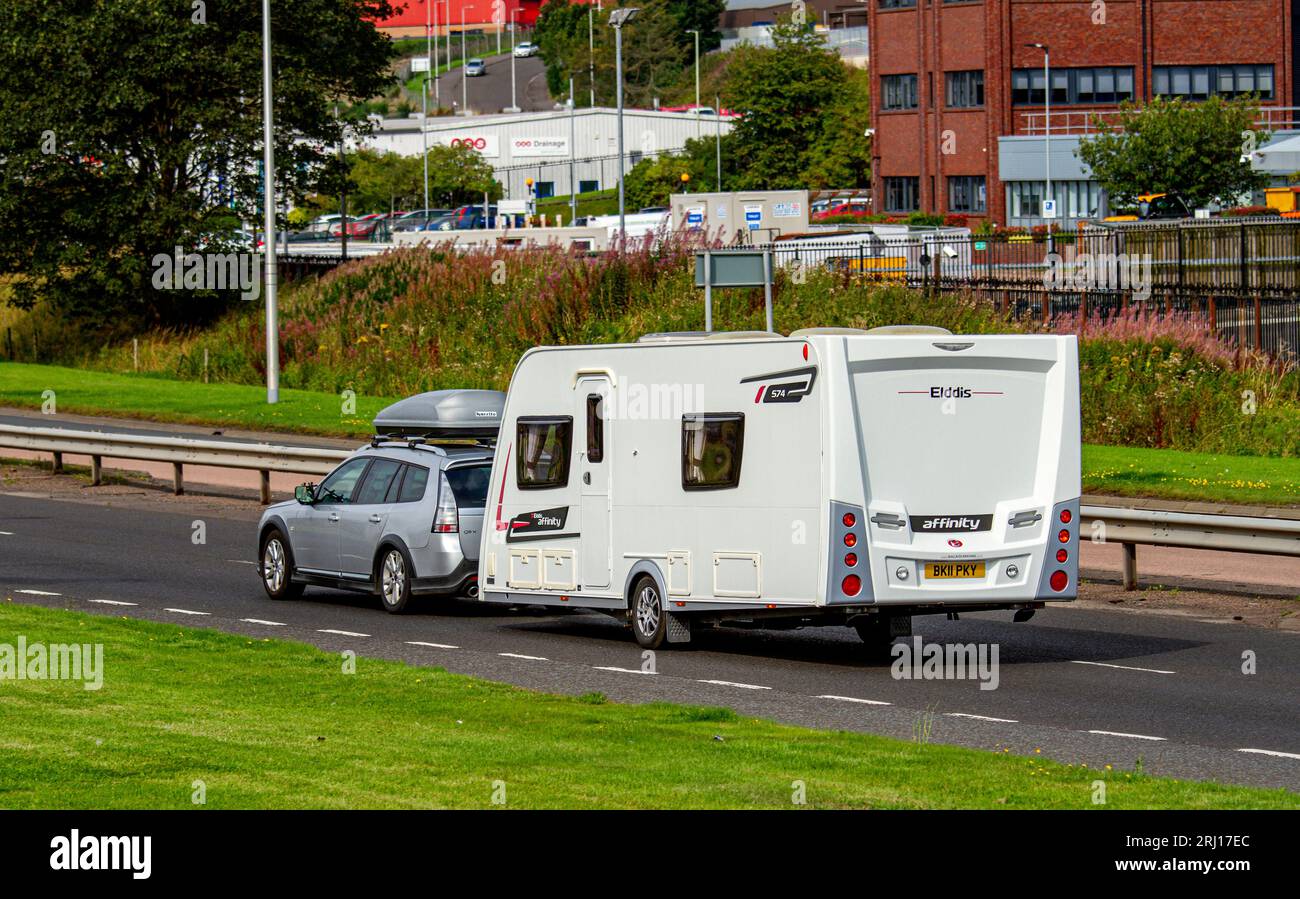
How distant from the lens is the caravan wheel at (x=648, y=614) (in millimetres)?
16328

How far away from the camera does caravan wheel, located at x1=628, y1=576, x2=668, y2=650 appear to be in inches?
643

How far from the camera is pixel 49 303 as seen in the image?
5459cm

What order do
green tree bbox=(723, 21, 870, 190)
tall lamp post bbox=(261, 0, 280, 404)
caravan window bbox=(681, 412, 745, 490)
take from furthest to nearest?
green tree bbox=(723, 21, 870, 190) < tall lamp post bbox=(261, 0, 280, 404) < caravan window bbox=(681, 412, 745, 490)

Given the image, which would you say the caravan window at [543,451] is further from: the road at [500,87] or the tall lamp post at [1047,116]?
the road at [500,87]

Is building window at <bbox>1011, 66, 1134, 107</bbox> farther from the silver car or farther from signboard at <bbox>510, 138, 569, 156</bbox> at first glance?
the silver car

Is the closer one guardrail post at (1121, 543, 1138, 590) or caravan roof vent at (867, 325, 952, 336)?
caravan roof vent at (867, 325, 952, 336)

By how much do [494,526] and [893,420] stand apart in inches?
173

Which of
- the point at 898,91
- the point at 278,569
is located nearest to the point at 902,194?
the point at 898,91

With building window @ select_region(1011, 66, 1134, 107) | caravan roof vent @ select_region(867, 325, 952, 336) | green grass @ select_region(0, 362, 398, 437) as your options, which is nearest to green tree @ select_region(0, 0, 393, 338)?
green grass @ select_region(0, 362, 398, 437)

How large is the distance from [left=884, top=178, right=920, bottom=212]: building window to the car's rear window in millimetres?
68385

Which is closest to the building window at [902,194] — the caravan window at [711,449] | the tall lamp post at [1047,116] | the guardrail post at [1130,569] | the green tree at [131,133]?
the tall lamp post at [1047,116]

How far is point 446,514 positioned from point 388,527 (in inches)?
27.1

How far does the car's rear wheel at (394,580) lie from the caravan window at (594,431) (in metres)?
2.71
